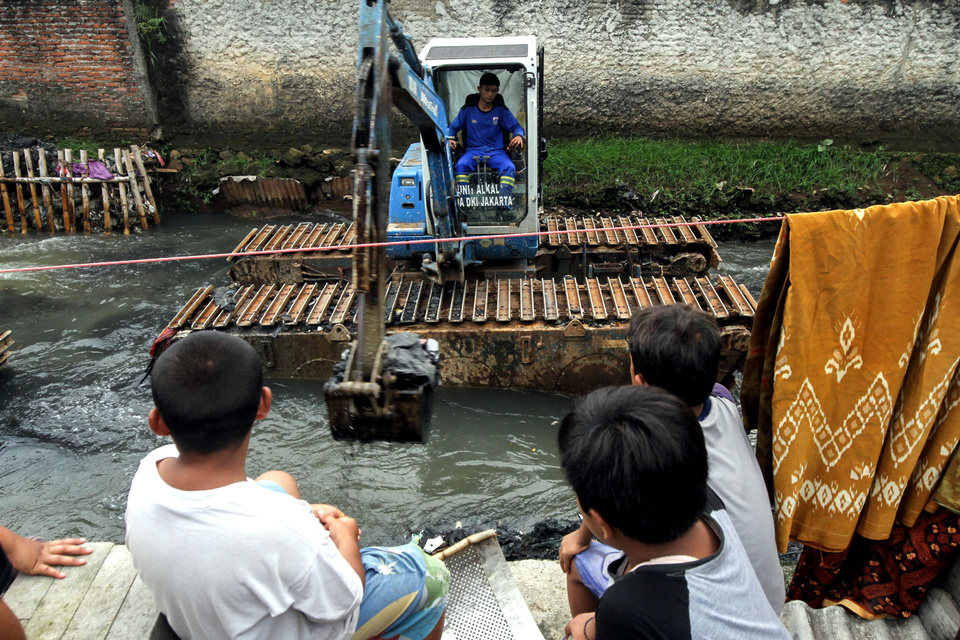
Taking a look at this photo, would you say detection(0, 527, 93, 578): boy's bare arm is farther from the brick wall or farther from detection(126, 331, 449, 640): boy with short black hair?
the brick wall

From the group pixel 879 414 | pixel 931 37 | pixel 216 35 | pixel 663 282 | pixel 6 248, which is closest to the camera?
pixel 879 414

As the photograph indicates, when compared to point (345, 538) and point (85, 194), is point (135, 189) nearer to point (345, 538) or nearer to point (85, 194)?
point (85, 194)

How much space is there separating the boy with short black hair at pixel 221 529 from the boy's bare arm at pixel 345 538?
5 centimetres

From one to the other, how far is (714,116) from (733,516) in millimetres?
10312

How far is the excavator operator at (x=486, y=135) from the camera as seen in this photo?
5.43 metres

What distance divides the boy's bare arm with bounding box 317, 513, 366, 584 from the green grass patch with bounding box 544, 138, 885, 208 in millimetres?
8224

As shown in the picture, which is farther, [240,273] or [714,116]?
[714,116]

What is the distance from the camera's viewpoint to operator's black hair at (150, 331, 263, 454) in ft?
4.93

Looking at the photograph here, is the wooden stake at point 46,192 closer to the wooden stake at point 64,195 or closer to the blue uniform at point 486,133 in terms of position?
the wooden stake at point 64,195

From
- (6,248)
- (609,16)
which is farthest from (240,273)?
(609,16)

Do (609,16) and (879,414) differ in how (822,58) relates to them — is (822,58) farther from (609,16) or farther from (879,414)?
(879,414)

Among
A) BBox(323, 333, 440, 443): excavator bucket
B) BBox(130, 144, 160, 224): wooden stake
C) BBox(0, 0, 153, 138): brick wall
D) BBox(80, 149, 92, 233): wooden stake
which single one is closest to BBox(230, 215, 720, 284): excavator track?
BBox(130, 144, 160, 224): wooden stake

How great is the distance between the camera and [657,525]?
4.50 ft

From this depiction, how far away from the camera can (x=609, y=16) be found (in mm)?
10039
